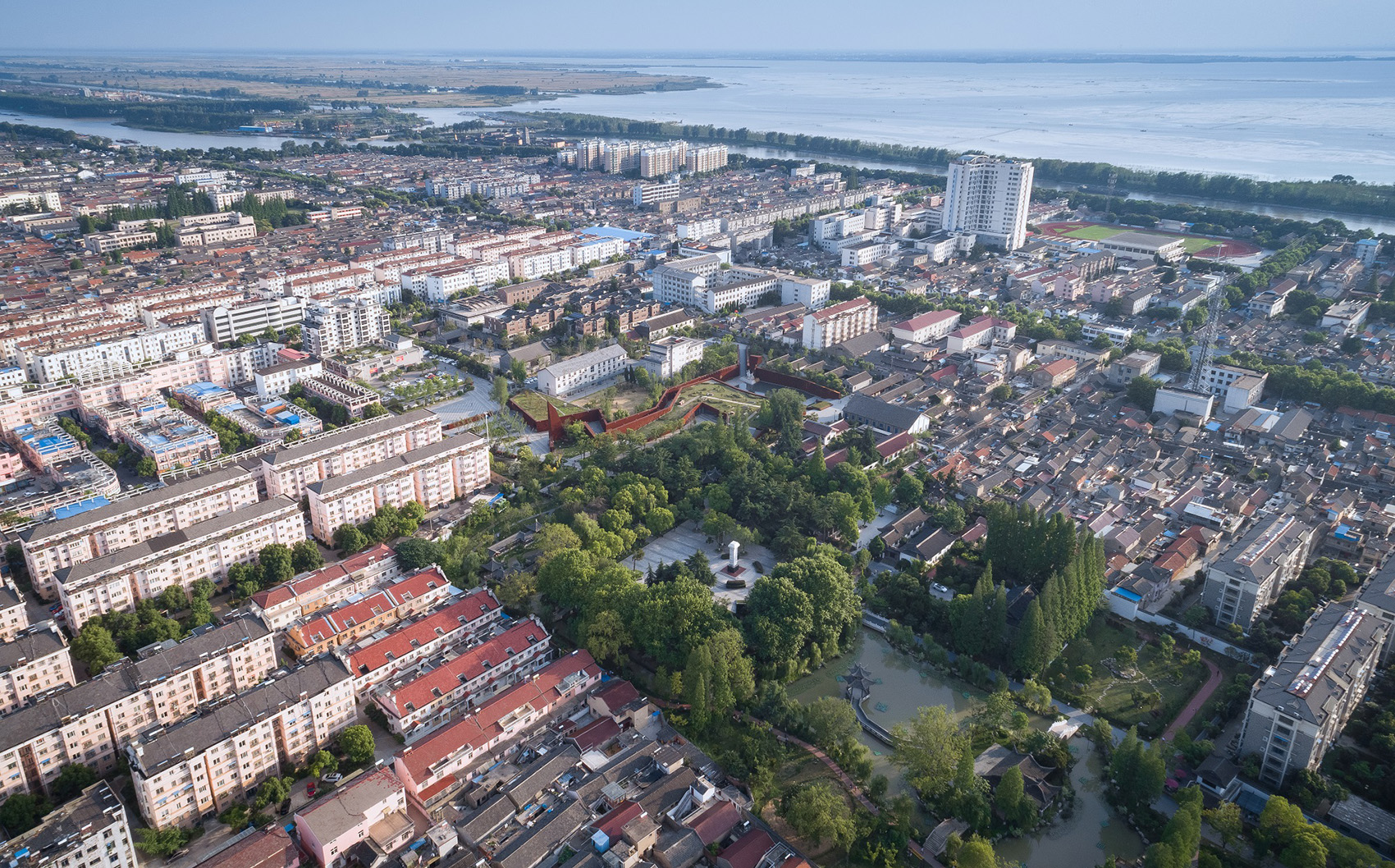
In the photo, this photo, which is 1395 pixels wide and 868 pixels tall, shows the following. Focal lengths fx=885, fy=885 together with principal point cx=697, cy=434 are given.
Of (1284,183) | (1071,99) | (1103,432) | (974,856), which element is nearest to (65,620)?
(974,856)

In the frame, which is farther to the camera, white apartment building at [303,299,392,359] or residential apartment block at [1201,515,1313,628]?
white apartment building at [303,299,392,359]

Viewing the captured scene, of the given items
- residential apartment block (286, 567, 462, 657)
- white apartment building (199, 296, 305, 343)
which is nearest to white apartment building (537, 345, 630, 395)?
residential apartment block (286, 567, 462, 657)

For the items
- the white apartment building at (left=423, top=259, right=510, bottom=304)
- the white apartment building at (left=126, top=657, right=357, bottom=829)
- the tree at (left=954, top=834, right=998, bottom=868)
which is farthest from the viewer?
the white apartment building at (left=423, top=259, right=510, bottom=304)

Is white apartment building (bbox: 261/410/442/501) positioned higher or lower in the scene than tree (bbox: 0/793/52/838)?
higher

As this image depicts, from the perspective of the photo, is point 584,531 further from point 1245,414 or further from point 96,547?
point 1245,414

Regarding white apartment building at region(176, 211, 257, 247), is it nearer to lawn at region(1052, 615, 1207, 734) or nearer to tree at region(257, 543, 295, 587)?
tree at region(257, 543, 295, 587)

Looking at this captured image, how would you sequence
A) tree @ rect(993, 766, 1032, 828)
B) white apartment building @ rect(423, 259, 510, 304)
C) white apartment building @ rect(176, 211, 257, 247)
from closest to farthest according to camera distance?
tree @ rect(993, 766, 1032, 828) < white apartment building @ rect(423, 259, 510, 304) < white apartment building @ rect(176, 211, 257, 247)
